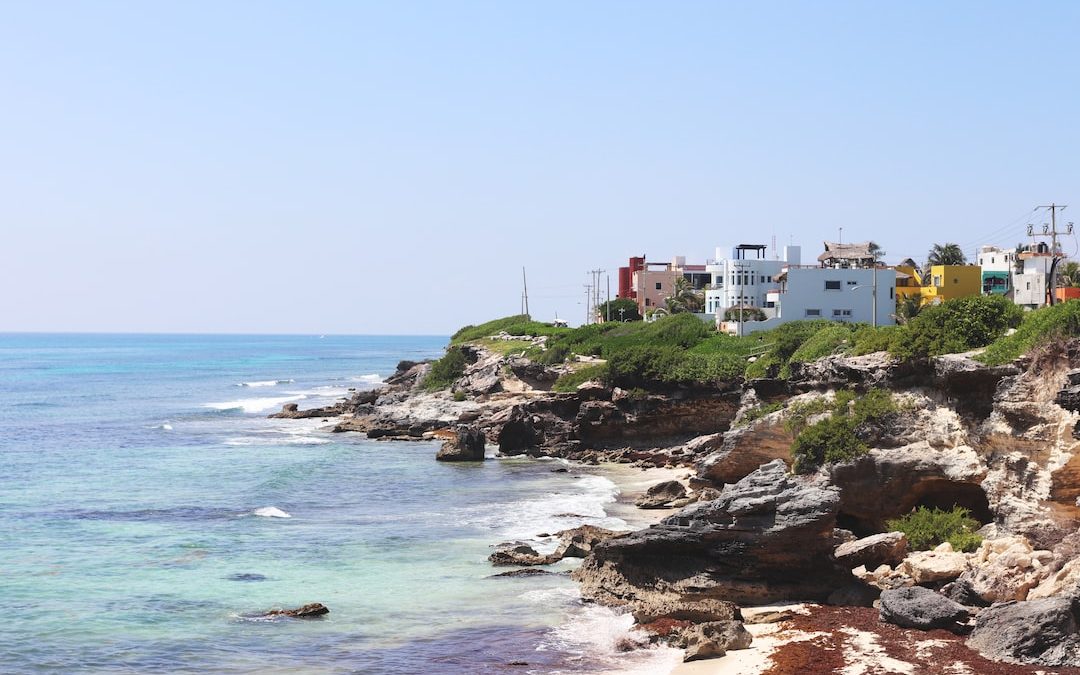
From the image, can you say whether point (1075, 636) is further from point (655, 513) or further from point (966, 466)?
point (655, 513)

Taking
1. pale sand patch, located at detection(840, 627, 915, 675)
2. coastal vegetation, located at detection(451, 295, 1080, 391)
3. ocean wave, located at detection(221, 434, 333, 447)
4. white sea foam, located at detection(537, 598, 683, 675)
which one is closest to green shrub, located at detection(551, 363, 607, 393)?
coastal vegetation, located at detection(451, 295, 1080, 391)

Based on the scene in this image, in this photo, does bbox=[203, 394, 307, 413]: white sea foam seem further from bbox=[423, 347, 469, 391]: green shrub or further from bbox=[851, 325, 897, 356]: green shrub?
bbox=[851, 325, 897, 356]: green shrub

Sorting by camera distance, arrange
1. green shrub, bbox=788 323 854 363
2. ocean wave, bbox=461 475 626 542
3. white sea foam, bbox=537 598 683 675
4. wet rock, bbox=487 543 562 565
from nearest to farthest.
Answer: white sea foam, bbox=537 598 683 675 → wet rock, bbox=487 543 562 565 → ocean wave, bbox=461 475 626 542 → green shrub, bbox=788 323 854 363

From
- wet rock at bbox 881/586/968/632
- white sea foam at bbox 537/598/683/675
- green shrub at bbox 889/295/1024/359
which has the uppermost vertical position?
green shrub at bbox 889/295/1024/359

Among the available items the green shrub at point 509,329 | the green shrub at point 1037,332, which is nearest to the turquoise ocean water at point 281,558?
the green shrub at point 1037,332

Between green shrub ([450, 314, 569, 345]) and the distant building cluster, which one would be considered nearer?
the distant building cluster

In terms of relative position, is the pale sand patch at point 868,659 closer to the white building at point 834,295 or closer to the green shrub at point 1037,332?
the green shrub at point 1037,332

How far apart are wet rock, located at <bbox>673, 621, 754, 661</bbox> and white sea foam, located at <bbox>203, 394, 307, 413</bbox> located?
227 ft

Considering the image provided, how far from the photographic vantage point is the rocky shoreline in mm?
21406

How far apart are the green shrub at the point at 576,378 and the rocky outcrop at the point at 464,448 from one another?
8930 mm

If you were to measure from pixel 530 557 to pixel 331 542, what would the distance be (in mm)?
7196

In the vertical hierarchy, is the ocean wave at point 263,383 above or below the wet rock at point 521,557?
below

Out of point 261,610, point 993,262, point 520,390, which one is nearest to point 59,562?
point 261,610

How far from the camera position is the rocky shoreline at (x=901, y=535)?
70.2 ft
